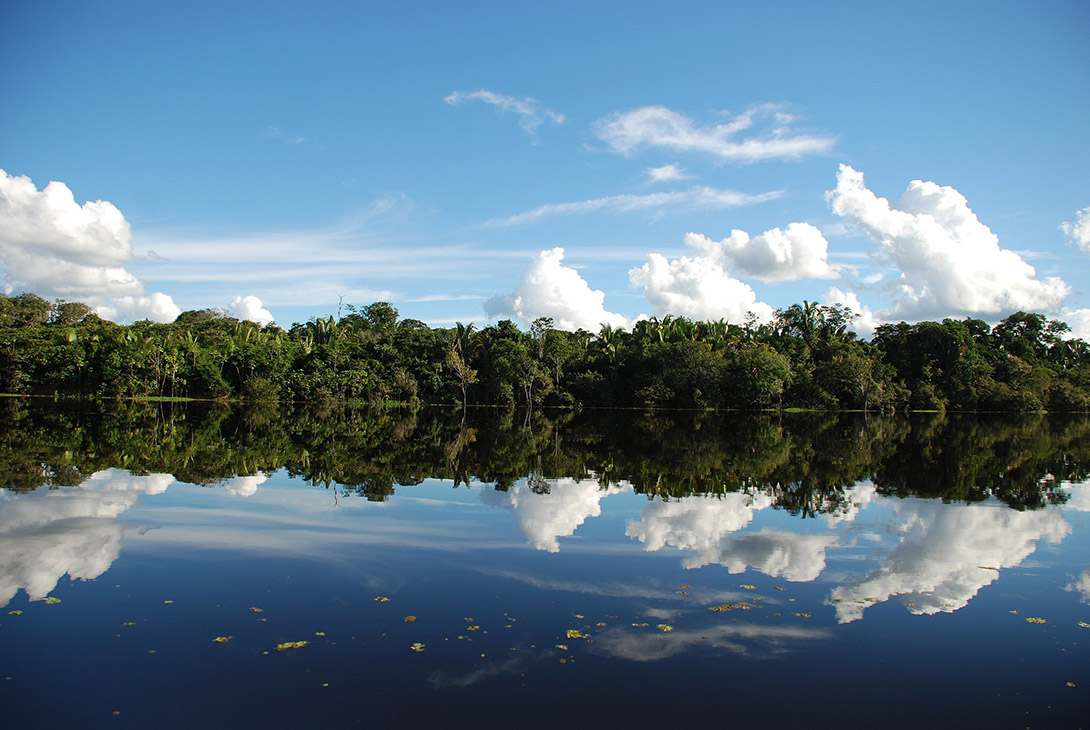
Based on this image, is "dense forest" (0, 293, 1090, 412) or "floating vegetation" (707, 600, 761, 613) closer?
"floating vegetation" (707, 600, 761, 613)

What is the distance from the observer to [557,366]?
68062mm

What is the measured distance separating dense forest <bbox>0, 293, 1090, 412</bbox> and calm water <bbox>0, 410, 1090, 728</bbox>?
4628 cm

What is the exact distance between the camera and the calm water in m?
5.36

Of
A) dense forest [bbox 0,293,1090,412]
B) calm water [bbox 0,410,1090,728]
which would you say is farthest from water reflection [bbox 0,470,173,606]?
dense forest [bbox 0,293,1090,412]

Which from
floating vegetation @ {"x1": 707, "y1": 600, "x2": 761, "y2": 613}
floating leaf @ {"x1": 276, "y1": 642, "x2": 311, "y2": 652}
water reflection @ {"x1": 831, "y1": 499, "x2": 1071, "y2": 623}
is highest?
water reflection @ {"x1": 831, "y1": 499, "x2": 1071, "y2": 623}

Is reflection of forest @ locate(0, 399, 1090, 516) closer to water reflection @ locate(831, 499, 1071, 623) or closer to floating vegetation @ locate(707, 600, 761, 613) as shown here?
water reflection @ locate(831, 499, 1071, 623)

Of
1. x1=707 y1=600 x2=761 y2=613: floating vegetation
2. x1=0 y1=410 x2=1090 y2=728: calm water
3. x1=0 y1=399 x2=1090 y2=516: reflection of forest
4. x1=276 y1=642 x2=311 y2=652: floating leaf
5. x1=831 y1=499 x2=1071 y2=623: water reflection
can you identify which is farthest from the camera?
x1=0 y1=399 x2=1090 y2=516: reflection of forest

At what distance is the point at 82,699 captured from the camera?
17.2 feet

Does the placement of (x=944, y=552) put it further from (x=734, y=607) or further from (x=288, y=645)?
(x=288, y=645)

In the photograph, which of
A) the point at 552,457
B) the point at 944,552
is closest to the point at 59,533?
the point at 944,552

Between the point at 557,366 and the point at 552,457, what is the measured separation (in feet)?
150

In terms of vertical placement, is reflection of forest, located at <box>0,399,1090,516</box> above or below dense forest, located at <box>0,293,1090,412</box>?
below

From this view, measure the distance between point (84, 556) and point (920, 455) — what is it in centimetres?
2614

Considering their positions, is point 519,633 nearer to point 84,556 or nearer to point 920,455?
point 84,556
